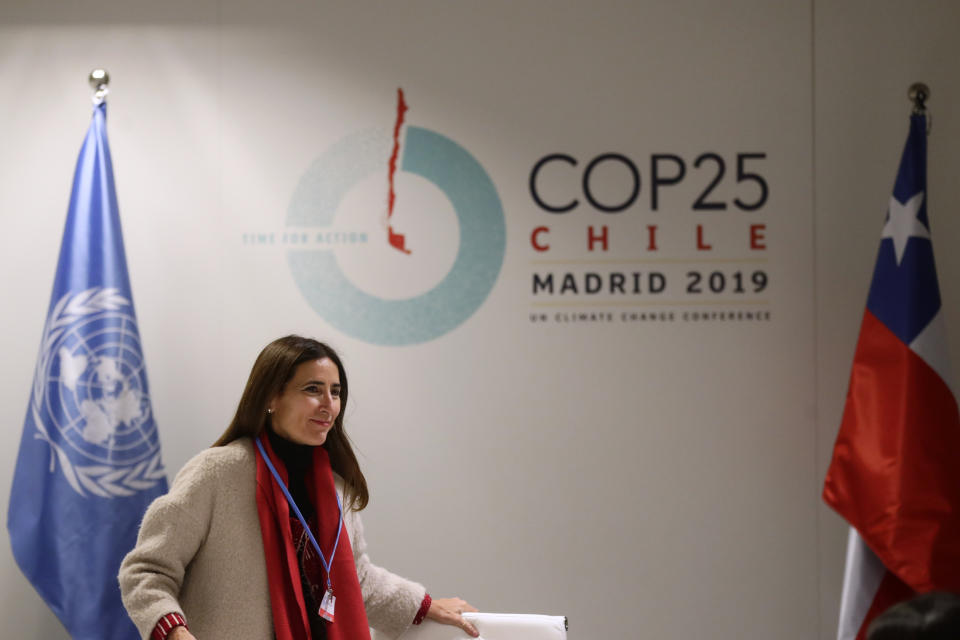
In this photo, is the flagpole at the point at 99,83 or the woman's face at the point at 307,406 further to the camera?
the flagpole at the point at 99,83

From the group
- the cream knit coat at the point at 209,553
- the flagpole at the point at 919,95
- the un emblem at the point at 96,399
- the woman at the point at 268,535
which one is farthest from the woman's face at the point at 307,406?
the flagpole at the point at 919,95

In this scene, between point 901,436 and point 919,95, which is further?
point 919,95

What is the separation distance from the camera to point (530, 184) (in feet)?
11.3

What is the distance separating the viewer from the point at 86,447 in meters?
3.16

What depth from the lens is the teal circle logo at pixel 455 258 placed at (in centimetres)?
346

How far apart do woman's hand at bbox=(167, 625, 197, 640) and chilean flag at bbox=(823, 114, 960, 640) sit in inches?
77.5

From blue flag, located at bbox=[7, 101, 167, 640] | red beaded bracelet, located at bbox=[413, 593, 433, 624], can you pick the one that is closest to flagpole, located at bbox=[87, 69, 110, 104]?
blue flag, located at bbox=[7, 101, 167, 640]

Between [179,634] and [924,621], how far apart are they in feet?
5.34

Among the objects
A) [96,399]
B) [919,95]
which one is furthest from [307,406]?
[919,95]

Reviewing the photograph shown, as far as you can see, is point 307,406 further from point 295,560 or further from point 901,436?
point 901,436

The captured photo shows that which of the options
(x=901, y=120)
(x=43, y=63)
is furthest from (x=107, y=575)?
(x=901, y=120)

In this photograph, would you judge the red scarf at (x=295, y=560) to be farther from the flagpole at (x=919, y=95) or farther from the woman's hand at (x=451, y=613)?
the flagpole at (x=919, y=95)

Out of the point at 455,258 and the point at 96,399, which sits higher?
the point at 455,258

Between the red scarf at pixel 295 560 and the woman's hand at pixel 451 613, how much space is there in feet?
0.70
